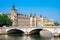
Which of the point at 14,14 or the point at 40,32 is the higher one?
the point at 14,14

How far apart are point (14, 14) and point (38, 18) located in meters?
12.7

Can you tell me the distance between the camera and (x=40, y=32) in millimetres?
52094

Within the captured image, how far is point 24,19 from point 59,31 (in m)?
41.1

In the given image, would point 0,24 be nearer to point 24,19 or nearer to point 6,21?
point 6,21

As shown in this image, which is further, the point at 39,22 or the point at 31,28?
the point at 39,22

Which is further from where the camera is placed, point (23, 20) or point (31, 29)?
point (23, 20)

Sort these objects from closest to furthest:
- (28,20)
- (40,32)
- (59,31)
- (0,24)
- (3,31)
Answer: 1. (59,31)
2. (3,31)
3. (40,32)
4. (0,24)
5. (28,20)

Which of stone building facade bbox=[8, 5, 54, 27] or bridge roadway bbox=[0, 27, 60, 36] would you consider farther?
stone building facade bbox=[8, 5, 54, 27]

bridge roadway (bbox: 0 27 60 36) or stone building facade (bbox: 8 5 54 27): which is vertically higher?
stone building facade (bbox: 8 5 54 27)

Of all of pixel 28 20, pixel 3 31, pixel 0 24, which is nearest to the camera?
pixel 3 31

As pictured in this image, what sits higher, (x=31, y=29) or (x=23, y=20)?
(x=23, y=20)

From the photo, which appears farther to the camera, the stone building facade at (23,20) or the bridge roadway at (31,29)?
the stone building facade at (23,20)

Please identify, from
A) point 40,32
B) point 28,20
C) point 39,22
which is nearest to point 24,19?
point 28,20

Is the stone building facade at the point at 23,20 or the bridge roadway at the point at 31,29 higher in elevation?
the stone building facade at the point at 23,20
